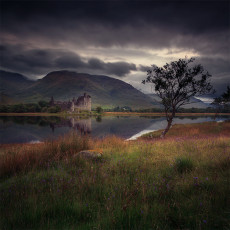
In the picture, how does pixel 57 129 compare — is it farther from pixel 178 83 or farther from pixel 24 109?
pixel 24 109

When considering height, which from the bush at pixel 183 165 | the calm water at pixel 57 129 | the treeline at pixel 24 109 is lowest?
the calm water at pixel 57 129

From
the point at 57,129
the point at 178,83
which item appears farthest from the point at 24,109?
the point at 178,83

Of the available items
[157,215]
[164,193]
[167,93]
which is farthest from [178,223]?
[167,93]

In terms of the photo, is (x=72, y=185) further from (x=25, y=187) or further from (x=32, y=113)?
(x=32, y=113)

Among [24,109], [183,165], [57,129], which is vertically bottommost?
[57,129]

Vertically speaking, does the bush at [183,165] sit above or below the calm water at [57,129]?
above

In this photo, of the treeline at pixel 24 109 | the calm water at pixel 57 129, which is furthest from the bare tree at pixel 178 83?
the treeline at pixel 24 109

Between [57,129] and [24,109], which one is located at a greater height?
[24,109]

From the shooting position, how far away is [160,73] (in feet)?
56.3

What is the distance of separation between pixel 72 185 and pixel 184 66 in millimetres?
17241

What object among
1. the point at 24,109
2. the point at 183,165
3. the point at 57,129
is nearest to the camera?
the point at 183,165

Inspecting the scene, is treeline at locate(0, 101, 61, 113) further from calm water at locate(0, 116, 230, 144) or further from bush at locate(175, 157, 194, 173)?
bush at locate(175, 157, 194, 173)

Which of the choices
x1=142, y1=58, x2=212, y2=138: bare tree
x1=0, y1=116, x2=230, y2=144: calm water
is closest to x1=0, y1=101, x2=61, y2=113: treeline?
x1=0, y1=116, x2=230, y2=144: calm water

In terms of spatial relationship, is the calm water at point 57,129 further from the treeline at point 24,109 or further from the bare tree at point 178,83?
the treeline at point 24,109
